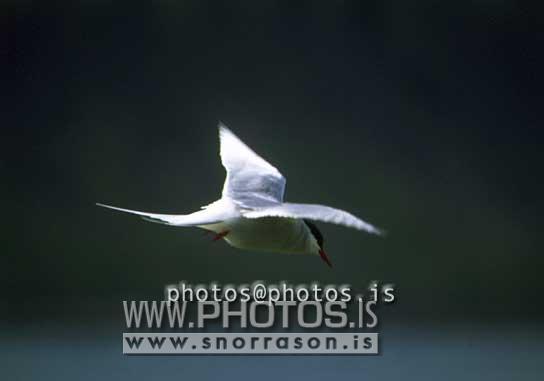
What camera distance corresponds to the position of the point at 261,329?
8.50 ft

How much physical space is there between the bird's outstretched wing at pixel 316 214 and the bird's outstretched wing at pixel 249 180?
91 millimetres

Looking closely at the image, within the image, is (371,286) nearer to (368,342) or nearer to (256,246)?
(368,342)

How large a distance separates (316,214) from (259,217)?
0.20m

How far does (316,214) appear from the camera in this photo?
4.72 ft

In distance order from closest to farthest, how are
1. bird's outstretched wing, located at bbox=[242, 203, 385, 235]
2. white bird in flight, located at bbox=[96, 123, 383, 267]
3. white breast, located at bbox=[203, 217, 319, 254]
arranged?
bird's outstretched wing, located at bbox=[242, 203, 385, 235]
white bird in flight, located at bbox=[96, 123, 383, 267]
white breast, located at bbox=[203, 217, 319, 254]

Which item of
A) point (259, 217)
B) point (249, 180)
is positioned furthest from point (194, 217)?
point (249, 180)

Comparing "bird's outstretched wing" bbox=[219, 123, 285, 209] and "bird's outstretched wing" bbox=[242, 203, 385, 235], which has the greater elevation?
"bird's outstretched wing" bbox=[219, 123, 285, 209]

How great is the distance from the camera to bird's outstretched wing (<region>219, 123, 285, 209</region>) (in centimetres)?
170

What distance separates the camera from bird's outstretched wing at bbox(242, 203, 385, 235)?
1.38m

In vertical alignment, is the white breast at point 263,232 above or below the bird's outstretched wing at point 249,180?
below

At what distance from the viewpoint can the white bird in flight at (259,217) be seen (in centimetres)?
150

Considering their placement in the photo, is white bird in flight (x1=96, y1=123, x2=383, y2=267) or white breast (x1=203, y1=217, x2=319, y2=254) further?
white breast (x1=203, y1=217, x2=319, y2=254)

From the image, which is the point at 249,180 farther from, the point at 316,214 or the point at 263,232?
the point at 316,214

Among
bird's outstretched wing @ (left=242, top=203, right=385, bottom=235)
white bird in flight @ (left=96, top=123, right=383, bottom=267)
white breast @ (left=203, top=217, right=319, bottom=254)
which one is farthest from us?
white breast @ (left=203, top=217, right=319, bottom=254)
